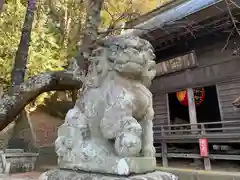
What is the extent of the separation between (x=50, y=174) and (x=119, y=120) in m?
0.88

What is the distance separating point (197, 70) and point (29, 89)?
19.7 feet

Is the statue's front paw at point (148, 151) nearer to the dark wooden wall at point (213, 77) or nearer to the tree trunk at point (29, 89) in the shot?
the tree trunk at point (29, 89)

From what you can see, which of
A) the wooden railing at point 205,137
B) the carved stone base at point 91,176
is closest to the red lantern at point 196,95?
the wooden railing at point 205,137

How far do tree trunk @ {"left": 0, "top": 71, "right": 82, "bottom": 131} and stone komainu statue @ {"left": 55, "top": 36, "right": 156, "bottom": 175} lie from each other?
312 centimetres

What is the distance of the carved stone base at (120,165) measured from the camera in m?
1.79

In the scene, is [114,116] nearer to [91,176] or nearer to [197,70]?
[91,176]

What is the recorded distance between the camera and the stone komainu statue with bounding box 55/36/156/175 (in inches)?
74.6

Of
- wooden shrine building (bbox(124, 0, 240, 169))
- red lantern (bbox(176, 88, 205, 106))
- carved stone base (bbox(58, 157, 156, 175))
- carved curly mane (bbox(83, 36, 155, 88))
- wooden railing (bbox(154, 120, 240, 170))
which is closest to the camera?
carved stone base (bbox(58, 157, 156, 175))

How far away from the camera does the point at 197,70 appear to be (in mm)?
8945

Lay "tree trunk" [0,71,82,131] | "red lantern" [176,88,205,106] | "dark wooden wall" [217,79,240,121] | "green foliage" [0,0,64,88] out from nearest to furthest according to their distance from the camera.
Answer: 1. "tree trunk" [0,71,82,131]
2. "dark wooden wall" [217,79,240,121]
3. "red lantern" [176,88,205,106]
4. "green foliage" [0,0,64,88]

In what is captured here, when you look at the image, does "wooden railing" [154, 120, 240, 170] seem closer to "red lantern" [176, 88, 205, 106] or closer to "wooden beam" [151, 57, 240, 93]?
"red lantern" [176, 88, 205, 106]

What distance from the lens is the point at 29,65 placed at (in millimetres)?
10109

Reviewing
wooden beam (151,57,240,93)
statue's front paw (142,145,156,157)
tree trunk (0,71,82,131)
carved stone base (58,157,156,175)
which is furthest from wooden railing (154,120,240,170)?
carved stone base (58,157,156,175)

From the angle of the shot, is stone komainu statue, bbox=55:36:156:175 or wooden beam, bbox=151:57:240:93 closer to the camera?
stone komainu statue, bbox=55:36:156:175
